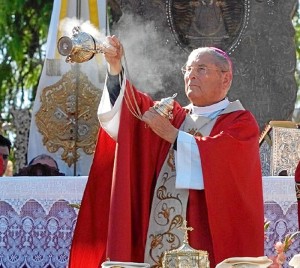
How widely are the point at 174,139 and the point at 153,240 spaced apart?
64 cm

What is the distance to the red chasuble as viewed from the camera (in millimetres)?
8047

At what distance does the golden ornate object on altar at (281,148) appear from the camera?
1070cm

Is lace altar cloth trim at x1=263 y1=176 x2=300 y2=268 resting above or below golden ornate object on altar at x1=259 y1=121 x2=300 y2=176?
below

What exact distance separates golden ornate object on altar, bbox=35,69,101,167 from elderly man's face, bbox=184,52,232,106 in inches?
136

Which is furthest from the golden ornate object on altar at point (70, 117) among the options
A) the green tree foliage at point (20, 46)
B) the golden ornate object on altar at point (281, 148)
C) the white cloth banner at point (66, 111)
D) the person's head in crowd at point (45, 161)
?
the green tree foliage at point (20, 46)

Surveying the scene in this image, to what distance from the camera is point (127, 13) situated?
12578 mm

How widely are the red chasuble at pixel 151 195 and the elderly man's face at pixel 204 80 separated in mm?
168

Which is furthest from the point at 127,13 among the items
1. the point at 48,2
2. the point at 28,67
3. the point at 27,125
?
the point at 28,67

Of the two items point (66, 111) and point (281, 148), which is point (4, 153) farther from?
point (281, 148)

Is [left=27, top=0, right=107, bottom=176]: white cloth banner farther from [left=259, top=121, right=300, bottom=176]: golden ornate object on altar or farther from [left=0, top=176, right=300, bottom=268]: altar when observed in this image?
[left=0, top=176, right=300, bottom=268]: altar

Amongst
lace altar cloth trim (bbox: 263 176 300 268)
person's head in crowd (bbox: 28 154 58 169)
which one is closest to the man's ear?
lace altar cloth trim (bbox: 263 176 300 268)

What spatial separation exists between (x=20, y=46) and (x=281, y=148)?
10027mm

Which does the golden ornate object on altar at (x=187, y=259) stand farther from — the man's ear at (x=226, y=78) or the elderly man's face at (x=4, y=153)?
the elderly man's face at (x=4, y=153)

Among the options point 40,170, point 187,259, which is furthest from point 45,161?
point 187,259
